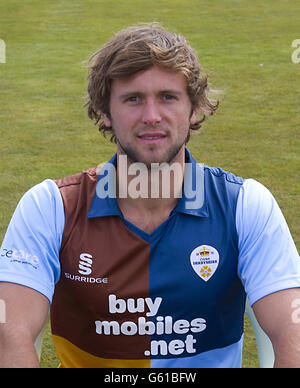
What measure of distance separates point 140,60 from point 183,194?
59 centimetres

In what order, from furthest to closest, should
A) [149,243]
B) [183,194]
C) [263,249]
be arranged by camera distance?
[183,194]
[149,243]
[263,249]

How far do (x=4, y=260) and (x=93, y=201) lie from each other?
0.44m

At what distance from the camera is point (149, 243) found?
2.59m

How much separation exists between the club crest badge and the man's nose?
0.54m

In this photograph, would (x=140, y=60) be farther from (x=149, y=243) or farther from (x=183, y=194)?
(x=149, y=243)

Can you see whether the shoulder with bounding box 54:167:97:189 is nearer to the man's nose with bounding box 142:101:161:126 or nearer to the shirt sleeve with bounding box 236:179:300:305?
the man's nose with bounding box 142:101:161:126

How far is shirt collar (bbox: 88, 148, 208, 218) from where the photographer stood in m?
2.63

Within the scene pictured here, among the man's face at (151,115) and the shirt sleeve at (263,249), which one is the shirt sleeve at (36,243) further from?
the shirt sleeve at (263,249)

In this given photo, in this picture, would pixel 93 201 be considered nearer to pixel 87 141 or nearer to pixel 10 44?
pixel 87 141

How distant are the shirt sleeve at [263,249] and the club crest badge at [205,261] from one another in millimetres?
105

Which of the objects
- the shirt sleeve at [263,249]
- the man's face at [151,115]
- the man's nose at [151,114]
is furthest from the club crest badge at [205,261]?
the man's nose at [151,114]

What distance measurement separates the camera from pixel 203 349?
266 cm

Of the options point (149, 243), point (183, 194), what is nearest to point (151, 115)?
point (183, 194)

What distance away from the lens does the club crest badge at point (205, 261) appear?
2551 mm
